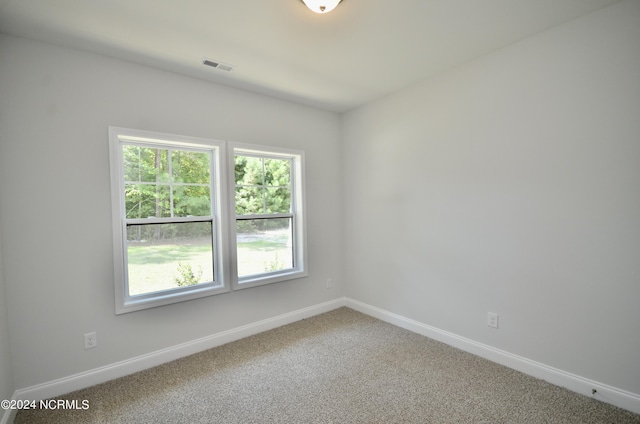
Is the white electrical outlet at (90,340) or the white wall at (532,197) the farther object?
the white electrical outlet at (90,340)

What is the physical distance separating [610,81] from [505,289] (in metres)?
1.67

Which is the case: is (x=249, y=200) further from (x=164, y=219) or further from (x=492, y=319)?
(x=492, y=319)

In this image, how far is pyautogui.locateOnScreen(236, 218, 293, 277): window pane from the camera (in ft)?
10.8

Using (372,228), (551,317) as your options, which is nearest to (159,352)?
(372,228)

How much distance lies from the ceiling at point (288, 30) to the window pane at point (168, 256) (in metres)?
1.48

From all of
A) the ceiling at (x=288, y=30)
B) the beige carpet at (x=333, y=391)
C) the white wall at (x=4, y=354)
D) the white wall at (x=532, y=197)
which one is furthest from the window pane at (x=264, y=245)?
the white wall at (x=4, y=354)

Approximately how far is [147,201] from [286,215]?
152 cm

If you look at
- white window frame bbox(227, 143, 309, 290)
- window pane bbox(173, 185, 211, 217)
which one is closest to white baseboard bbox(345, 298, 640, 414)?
white window frame bbox(227, 143, 309, 290)

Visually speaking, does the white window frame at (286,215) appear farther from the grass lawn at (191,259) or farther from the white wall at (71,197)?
the white wall at (71,197)

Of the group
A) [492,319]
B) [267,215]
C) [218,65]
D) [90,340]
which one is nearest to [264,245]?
[267,215]

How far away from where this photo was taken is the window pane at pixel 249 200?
3.26 m

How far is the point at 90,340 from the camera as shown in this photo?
2.35m

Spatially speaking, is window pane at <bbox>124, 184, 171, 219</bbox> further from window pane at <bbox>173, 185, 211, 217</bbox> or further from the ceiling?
the ceiling

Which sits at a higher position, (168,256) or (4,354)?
(168,256)
